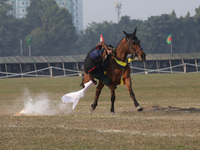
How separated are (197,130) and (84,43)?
164 m

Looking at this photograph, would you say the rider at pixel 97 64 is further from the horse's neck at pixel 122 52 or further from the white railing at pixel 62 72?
the white railing at pixel 62 72

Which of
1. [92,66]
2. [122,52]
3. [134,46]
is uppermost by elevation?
[134,46]

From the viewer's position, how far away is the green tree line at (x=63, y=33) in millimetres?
144125

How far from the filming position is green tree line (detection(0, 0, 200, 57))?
473ft

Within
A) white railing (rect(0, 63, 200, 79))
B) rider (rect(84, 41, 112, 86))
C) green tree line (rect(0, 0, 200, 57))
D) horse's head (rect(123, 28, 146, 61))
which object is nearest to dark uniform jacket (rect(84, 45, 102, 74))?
rider (rect(84, 41, 112, 86))

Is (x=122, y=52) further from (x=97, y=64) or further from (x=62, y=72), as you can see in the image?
(x=62, y=72)

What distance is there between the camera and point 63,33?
150 m

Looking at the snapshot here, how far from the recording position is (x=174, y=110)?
16172 mm

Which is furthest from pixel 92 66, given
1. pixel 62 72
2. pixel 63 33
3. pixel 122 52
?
pixel 63 33

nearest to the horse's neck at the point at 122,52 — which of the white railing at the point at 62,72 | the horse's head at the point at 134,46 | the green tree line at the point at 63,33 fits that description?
the horse's head at the point at 134,46

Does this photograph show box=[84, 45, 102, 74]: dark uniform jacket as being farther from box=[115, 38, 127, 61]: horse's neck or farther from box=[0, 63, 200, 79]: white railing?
box=[0, 63, 200, 79]: white railing

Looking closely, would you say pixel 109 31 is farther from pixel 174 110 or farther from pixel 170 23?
pixel 174 110

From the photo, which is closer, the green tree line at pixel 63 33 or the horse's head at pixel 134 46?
the horse's head at pixel 134 46

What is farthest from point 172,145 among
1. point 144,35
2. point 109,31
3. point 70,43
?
point 109,31
